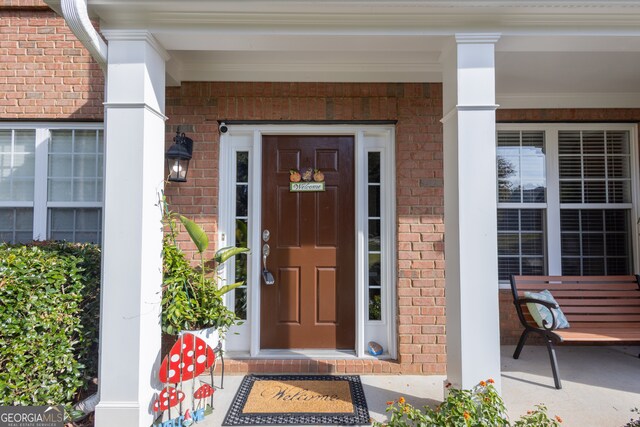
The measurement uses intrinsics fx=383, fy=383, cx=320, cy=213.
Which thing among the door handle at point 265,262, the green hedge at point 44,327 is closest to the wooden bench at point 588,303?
the door handle at point 265,262

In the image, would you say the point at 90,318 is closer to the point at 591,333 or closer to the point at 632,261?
the point at 591,333

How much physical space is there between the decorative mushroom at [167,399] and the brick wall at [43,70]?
2.48 m

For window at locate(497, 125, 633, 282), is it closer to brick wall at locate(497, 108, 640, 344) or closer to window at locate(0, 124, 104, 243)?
brick wall at locate(497, 108, 640, 344)

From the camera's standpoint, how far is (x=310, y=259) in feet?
11.8

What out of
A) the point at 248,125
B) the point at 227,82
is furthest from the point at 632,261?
the point at 227,82

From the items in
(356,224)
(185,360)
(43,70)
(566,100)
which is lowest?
(185,360)

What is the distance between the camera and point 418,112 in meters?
3.51

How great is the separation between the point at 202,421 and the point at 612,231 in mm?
4393

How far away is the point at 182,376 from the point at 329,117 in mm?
2388

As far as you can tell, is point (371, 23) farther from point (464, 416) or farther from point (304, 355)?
point (304, 355)

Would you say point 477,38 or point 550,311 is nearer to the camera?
point 477,38

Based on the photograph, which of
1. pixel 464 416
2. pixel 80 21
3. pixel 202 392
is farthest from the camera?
pixel 202 392

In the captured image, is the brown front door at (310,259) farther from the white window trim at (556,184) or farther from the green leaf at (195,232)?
the white window trim at (556,184)

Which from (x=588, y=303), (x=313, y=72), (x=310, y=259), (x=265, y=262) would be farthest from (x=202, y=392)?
(x=588, y=303)
